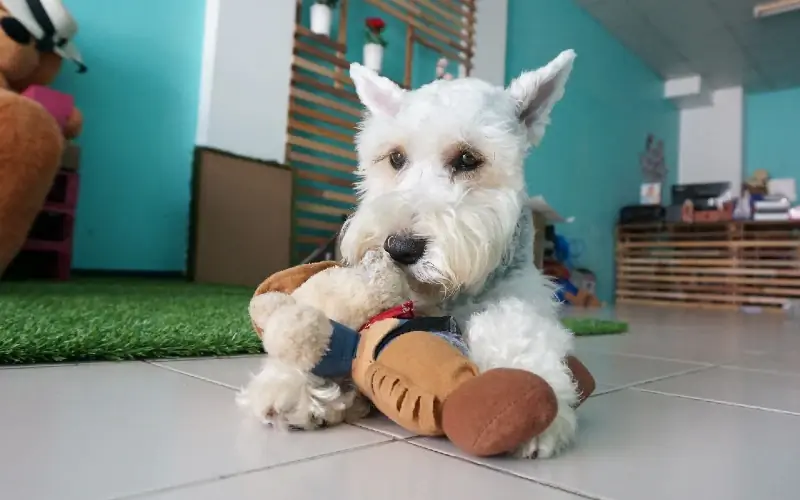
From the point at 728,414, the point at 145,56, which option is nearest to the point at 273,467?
the point at 728,414

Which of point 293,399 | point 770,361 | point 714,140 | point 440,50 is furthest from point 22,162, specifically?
point 714,140

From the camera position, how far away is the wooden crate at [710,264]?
210 inches

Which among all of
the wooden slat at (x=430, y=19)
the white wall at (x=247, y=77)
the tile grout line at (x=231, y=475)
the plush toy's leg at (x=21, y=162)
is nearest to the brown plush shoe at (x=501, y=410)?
the tile grout line at (x=231, y=475)

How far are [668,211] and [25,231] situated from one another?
18.2 ft

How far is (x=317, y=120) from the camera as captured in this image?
344 cm

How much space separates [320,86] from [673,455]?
2968 mm

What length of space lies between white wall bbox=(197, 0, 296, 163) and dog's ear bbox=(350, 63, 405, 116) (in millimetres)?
2042

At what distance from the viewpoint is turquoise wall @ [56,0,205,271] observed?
2531 millimetres

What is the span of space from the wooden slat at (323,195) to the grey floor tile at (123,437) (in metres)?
2.52

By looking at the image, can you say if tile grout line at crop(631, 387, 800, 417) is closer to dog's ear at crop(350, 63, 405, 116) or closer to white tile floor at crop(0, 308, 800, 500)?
white tile floor at crop(0, 308, 800, 500)

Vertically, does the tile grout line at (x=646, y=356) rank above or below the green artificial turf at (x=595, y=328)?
below

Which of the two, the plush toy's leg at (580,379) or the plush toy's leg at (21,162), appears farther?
the plush toy's leg at (21,162)

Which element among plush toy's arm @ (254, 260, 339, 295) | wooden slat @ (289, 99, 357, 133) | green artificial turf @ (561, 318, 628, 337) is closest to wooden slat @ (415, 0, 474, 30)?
wooden slat @ (289, 99, 357, 133)

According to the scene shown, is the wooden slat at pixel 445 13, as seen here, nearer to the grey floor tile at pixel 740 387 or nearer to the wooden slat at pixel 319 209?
the wooden slat at pixel 319 209
